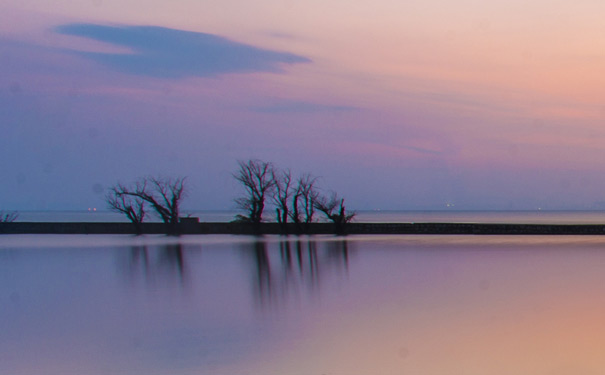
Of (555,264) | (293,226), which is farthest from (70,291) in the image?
(293,226)

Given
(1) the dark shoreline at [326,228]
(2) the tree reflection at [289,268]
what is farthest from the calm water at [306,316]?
(1) the dark shoreline at [326,228]

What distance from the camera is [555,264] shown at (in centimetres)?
2192

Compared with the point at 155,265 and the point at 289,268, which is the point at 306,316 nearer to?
the point at 289,268

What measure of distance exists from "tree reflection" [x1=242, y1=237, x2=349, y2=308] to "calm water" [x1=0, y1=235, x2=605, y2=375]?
61 millimetres

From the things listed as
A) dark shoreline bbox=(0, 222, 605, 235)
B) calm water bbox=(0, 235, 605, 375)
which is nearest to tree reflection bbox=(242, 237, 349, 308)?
calm water bbox=(0, 235, 605, 375)

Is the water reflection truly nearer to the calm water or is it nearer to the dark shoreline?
the calm water

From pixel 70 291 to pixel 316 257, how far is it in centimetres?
960

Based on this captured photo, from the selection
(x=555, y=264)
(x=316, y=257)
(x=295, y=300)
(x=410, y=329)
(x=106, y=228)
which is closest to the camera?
(x=410, y=329)

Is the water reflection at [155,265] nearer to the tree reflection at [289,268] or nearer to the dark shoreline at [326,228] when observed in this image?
the tree reflection at [289,268]

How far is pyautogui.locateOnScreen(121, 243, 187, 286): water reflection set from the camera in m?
19.1

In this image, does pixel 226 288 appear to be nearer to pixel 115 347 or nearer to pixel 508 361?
pixel 115 347

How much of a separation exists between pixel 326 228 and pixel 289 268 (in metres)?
24.3

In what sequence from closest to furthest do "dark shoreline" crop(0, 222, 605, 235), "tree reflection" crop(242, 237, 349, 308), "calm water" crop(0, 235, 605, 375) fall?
1. "calm water" crop(0, 235, 605, 375)
2. "tree reflection" crop(242, 237, 349, 308)
3. "dark shoreline" crop(0, 222, 605, 235)

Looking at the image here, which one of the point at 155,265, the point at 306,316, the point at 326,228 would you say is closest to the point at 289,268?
the point at 155,265
